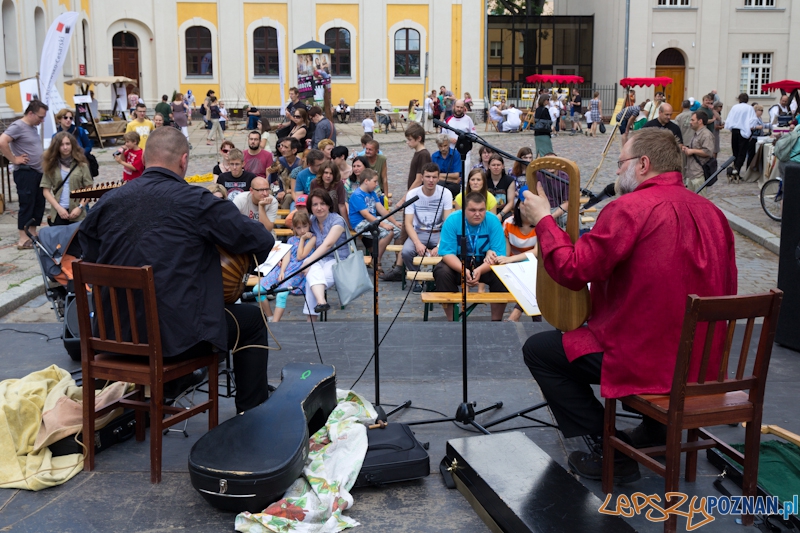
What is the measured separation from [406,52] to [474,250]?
27069 mm

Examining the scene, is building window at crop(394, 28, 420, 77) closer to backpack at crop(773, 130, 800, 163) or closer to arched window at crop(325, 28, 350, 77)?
arched window at crop(325, 28, 350, 77)

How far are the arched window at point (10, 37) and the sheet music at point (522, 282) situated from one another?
19935 mm

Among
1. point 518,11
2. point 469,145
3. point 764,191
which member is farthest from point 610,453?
point 518,11

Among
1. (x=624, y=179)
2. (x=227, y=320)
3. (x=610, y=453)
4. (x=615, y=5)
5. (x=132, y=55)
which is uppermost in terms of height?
(x=615, y=5)

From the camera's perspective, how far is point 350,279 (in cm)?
725

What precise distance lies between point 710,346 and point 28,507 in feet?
9.72

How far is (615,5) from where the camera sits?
35469 millimetres

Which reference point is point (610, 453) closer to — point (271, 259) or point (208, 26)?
point (271, 259)

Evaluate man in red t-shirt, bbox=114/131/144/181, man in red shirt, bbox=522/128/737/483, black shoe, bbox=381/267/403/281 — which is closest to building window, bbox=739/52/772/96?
black shoe, bbox=381/267/403/281

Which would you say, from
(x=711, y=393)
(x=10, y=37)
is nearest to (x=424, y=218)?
(x=711, y=393)

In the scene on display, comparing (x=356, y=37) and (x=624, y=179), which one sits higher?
(x=356, y=37)

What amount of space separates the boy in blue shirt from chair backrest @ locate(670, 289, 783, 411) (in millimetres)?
6312

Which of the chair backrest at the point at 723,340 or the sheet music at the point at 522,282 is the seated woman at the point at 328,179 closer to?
the sheet music at the point at 522,282

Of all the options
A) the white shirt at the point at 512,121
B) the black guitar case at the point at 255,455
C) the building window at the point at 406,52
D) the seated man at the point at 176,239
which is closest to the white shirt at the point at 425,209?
the seated man at the point at 176,239
